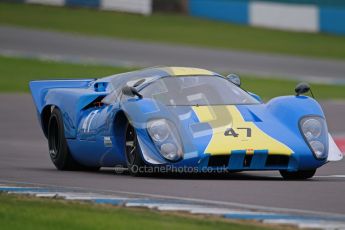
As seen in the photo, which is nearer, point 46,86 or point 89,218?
point 89,218

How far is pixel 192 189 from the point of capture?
849 centimetres

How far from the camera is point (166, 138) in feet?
30.5

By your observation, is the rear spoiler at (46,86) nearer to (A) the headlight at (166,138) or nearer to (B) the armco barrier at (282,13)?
(A) the headlight at (166,138)

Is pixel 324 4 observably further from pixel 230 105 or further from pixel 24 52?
pixel 230 105

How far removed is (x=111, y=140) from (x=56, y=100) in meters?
1.47

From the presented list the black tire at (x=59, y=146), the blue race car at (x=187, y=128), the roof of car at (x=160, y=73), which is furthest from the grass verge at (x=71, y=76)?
the blue race car at (x=187, y=128)

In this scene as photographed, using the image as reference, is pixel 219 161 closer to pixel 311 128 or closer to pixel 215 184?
pixel 215 184

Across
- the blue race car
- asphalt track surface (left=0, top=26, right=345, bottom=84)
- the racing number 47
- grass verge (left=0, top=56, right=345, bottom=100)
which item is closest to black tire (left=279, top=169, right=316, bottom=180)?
the blue race car

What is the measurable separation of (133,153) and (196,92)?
3.07ft

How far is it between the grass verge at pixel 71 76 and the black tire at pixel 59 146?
1046 cm

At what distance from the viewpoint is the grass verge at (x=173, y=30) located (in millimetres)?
32281

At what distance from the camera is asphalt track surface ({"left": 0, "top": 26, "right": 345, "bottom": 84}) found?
27.4 meters

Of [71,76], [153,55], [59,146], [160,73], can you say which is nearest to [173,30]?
[153,55]

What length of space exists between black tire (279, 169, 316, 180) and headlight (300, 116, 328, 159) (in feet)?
0.70
